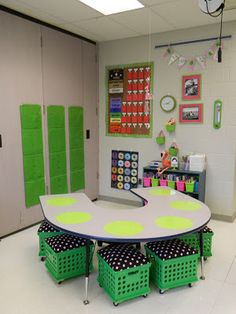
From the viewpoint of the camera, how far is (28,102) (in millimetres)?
3619

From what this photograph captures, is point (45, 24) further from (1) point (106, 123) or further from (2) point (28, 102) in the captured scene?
(1) point (106, 123)

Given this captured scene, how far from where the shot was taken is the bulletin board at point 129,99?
438 centimetres

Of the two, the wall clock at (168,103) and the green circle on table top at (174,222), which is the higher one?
the wall clock at (168,103)

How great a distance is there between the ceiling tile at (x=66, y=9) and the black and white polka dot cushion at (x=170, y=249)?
261 centimetres

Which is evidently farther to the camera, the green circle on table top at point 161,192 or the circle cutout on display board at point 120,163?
the circle cutout on display board at point 120,163

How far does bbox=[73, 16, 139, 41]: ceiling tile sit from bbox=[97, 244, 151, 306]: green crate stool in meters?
2.80

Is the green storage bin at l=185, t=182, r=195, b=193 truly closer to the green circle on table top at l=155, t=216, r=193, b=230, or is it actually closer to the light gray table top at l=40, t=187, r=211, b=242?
Result: the light gray table top at l=40, t=187, r=211, b=242

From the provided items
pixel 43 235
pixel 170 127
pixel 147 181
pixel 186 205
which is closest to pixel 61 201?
pixel 43 235

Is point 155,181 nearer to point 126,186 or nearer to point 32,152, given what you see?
point 126,186

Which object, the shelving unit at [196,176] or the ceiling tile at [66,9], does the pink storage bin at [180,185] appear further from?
the ceiling tile at [66,9]

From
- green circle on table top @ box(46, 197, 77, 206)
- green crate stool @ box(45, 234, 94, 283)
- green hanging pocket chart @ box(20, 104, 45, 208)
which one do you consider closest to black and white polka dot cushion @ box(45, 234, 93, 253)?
green crate stool @ box(45, 234, 94, 283)

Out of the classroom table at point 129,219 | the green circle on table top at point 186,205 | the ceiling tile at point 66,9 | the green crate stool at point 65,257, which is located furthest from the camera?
the ceiling tile at point 66,9

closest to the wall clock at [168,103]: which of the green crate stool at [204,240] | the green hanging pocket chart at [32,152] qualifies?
the green hanging pocket chart at [32,152]

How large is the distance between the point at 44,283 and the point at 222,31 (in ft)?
11.8
